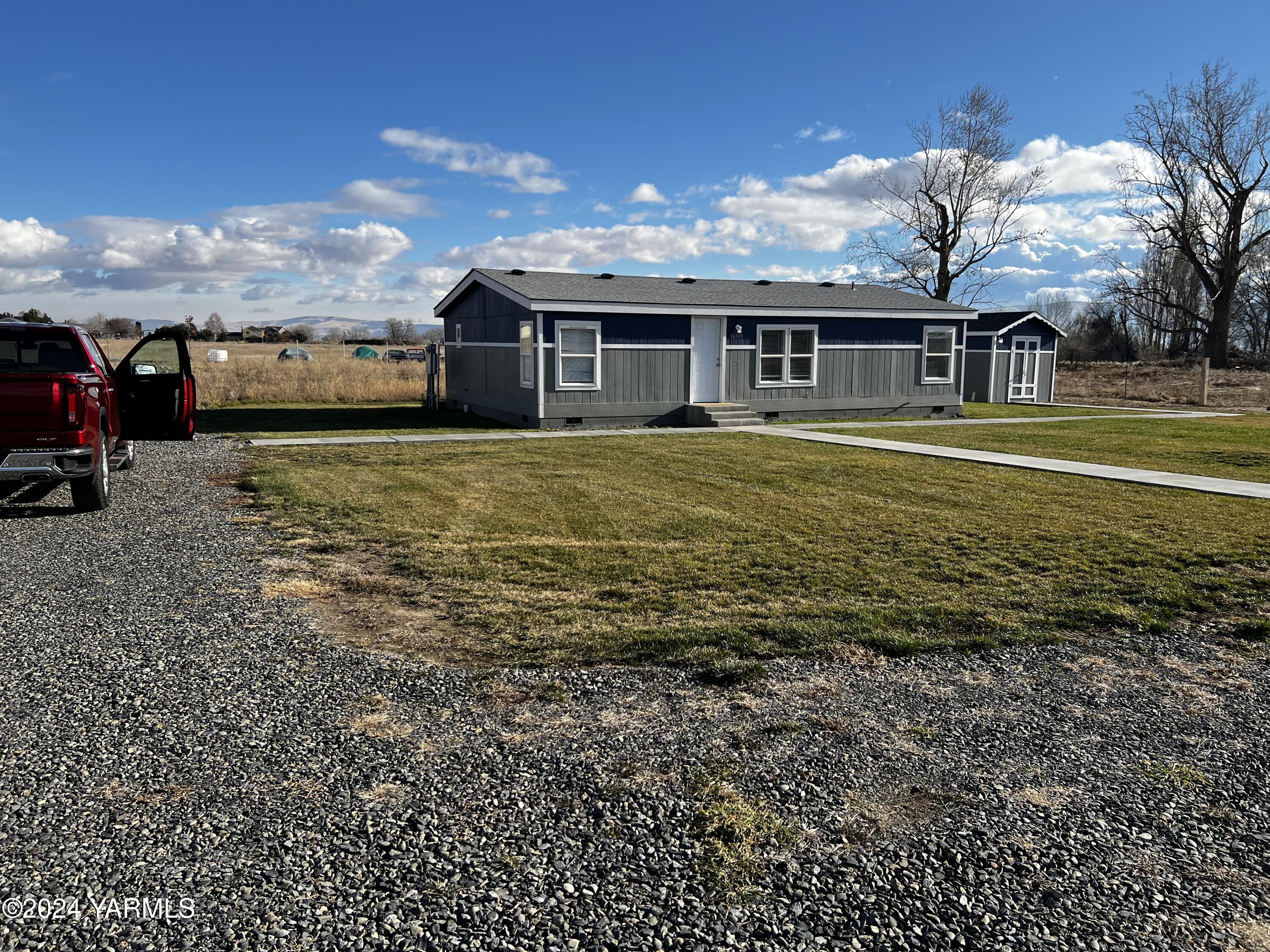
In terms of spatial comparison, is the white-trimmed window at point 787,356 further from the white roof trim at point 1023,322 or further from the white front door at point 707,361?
the white roof trim at point 1023,322

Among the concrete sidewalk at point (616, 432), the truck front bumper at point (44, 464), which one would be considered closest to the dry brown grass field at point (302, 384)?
the concrete sidewalk at point (616, 432)

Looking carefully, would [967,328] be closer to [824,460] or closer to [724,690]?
[824,460]

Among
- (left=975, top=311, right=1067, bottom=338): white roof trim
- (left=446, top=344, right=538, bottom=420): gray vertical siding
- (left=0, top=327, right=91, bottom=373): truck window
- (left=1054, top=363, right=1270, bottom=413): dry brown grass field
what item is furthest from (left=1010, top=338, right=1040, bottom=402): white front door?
(left=0, top=327, right=91, bottom=373): truck window

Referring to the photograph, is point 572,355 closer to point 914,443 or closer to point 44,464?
point 914,443

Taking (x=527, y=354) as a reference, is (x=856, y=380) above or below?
below

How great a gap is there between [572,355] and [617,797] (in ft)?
51.4

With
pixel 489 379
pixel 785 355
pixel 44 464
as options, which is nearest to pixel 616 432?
pixel 489 379

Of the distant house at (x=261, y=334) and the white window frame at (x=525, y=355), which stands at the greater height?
the distant house at (x=261, y=334)

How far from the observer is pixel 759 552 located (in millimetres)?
7191

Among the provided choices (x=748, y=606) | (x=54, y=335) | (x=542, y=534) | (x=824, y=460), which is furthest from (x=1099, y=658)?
(x=54, y=335)

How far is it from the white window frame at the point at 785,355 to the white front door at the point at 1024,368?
12376 mm

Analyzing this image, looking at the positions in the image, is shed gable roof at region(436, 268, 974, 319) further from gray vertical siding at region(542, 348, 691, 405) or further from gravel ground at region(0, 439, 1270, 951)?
gravel ground at region(0, 439, 1270, 951)

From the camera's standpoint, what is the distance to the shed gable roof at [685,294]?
18531 mm

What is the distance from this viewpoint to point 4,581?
620 centimetres
